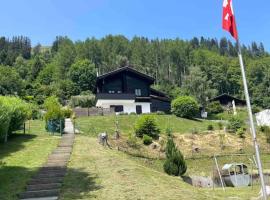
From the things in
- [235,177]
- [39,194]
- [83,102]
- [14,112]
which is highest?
[83,102]

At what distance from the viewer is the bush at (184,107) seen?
53.0 meters

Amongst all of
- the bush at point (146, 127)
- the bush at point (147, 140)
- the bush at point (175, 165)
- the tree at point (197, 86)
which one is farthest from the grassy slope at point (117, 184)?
the tree at point (197, 86)

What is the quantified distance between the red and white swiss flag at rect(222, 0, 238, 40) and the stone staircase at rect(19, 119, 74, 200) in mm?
7887

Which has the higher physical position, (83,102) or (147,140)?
(83,102)

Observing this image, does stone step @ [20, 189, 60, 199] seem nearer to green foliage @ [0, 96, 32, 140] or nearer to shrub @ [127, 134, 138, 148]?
green foliage @ [0, 96, 32, 140]

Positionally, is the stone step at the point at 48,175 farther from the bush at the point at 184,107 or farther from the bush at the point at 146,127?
the bush at the point at 184,107

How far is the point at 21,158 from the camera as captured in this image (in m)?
21.8

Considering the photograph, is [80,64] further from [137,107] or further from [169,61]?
[169,61]

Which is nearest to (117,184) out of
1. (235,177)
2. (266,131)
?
(235,177)

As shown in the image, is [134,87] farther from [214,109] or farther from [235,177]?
[235,177]

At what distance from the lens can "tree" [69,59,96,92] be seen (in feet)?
285

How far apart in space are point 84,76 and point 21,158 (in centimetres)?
6667

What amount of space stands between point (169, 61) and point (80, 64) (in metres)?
49.4

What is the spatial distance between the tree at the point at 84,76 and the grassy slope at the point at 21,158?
53468 mm
